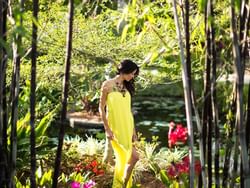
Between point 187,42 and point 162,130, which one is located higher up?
point 187,42

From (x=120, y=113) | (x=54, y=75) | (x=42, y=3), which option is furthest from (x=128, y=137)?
(x=42, y=3)

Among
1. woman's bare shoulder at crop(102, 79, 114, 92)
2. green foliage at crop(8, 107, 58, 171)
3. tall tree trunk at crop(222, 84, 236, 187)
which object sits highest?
woman's bare shoulder at crop(102, 79, 114, 92)

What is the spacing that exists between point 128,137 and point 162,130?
6.27 m

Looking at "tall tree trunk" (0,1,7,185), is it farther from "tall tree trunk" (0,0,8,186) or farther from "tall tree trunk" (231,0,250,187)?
"tall tree trunk" (231,0,250,187)

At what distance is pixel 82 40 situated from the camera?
616 centimetres

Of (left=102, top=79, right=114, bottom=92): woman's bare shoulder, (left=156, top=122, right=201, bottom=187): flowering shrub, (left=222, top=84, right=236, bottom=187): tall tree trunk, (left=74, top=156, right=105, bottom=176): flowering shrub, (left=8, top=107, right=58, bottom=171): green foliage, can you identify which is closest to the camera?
(left=222, top=84, right=236, bottom=187): tall tree trunk

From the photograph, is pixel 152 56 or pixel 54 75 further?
pixel 54 75

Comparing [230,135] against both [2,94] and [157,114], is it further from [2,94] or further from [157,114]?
[157,114]

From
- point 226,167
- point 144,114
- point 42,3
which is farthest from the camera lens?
point 144,114

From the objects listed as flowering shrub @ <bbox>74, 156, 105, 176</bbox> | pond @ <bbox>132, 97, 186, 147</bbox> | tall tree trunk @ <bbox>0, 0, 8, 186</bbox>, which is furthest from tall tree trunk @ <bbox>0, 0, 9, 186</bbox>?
pond @ <bbox>132, 97, 186, 147</bbox>

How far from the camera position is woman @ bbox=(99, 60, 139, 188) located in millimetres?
4086

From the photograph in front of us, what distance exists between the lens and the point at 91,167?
16.4 ft

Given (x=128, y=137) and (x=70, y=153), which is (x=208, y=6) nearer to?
(x=128, y=137)

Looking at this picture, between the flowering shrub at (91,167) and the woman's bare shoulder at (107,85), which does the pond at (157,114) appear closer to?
the flowering shrub at (91,167)
